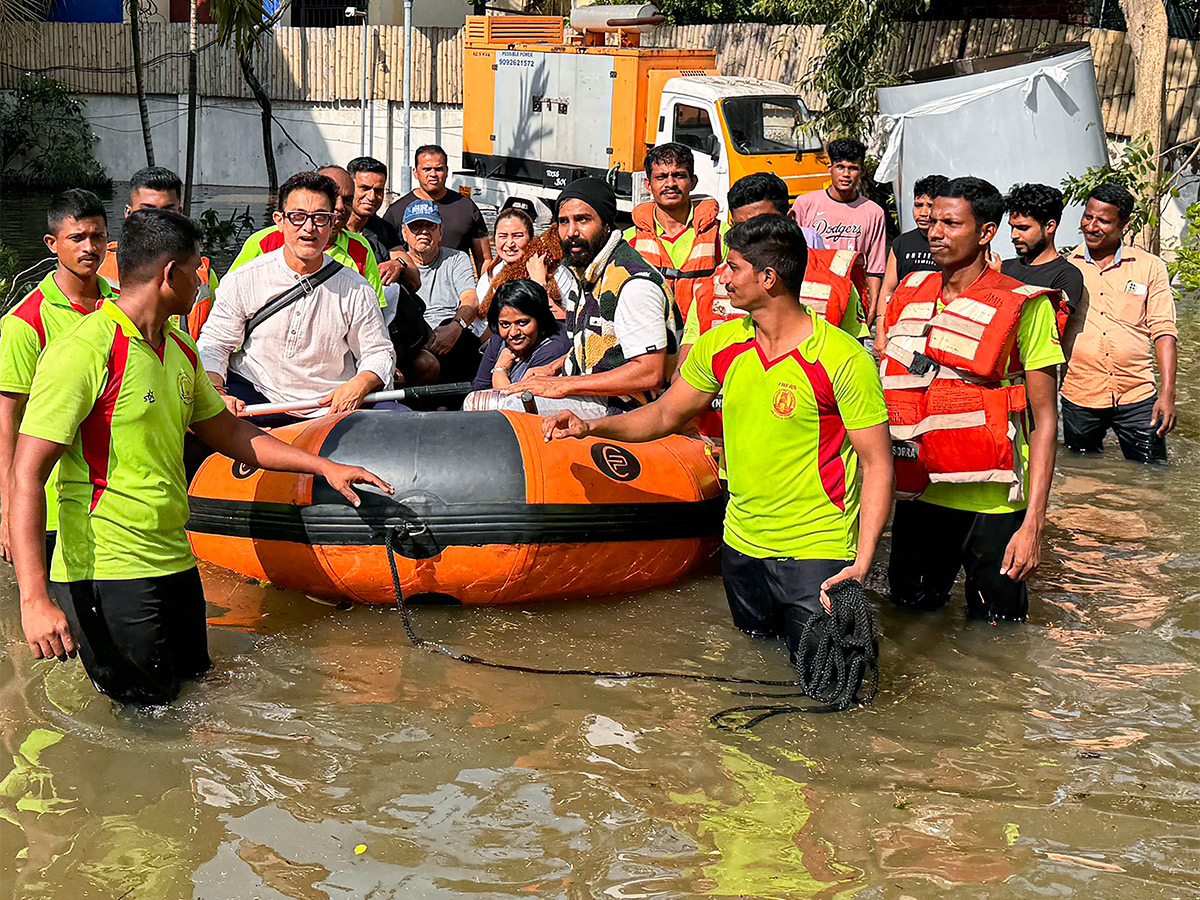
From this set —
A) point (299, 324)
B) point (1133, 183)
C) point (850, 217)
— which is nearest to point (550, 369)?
point (299, 324)

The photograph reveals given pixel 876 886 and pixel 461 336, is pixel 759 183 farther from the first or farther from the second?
pixel 876 886

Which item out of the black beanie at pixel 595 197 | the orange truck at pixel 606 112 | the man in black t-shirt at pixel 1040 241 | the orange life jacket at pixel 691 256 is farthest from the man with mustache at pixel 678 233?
the orange truck at pixel 606 112

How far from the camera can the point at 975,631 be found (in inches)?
214

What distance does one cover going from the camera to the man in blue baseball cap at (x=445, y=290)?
23.7 ft

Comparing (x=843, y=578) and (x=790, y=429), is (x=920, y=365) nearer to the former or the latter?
(x=790, y=429)

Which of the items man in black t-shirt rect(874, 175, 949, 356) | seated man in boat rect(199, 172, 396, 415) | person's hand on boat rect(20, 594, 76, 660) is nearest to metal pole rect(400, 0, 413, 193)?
man in black t-shirt rect(874, 175, 949, 356)

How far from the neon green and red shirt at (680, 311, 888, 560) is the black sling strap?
177cm

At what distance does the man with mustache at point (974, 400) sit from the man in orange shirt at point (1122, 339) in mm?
2632

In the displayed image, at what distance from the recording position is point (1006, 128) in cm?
1311

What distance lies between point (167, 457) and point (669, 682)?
76.6 inches

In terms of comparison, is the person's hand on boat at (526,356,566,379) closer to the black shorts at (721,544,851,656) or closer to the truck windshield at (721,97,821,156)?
the black shorts at (721,544,851,656)

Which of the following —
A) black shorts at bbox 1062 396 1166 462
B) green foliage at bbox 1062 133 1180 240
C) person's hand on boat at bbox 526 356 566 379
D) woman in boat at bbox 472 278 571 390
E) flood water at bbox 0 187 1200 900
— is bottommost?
flood water at bbox 0 187 1200 900

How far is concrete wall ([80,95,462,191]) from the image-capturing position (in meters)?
25.2

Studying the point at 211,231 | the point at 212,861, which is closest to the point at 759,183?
the point at 212,861
